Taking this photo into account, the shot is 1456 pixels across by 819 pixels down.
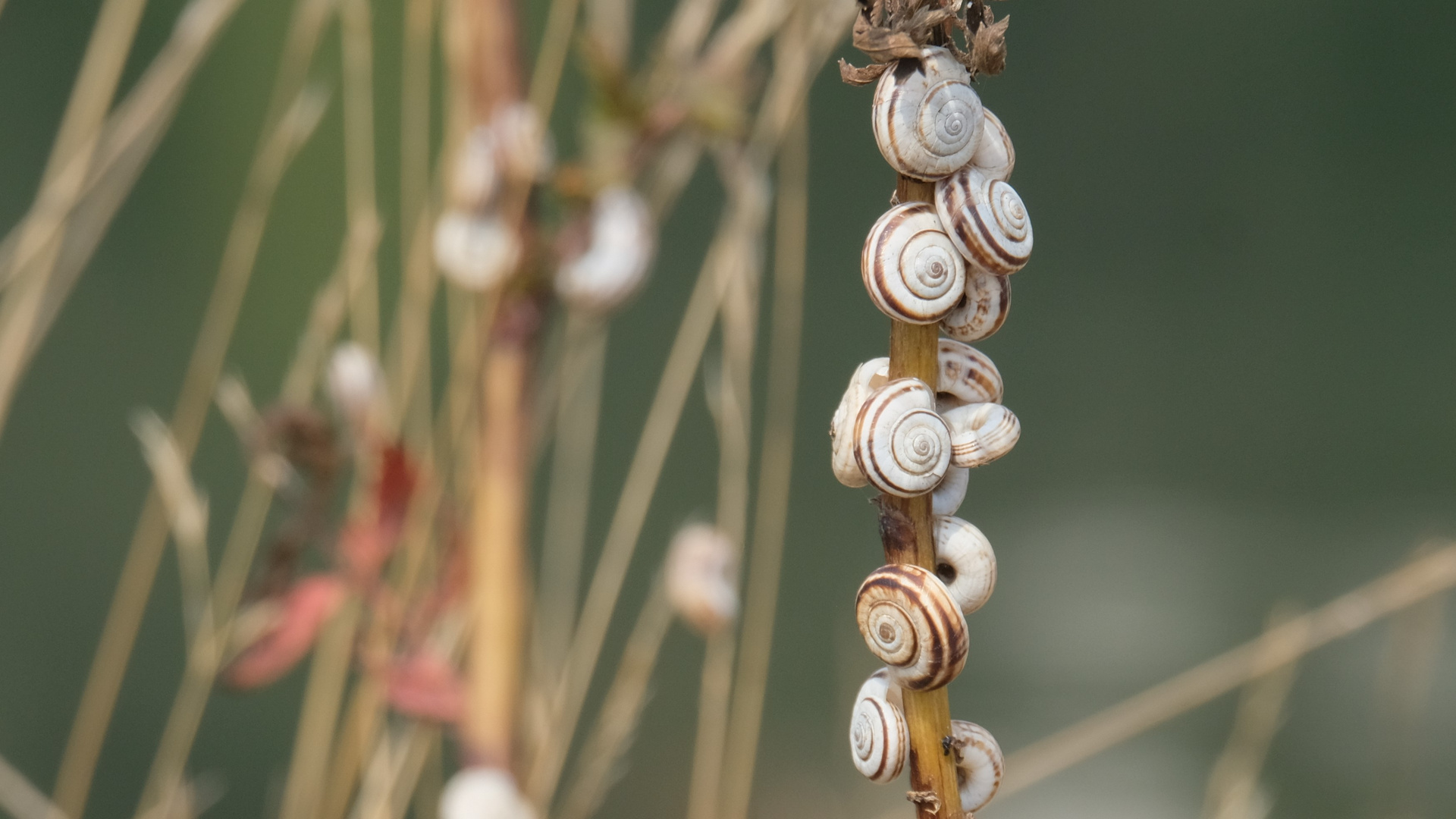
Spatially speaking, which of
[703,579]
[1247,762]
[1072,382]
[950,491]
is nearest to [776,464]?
[703,579]

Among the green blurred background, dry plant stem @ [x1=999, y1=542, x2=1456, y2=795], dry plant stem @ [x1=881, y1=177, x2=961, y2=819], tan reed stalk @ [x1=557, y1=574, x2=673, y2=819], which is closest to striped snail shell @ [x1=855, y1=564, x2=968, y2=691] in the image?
dry plant stem @ [x1=881, y1=177, x2=961, y2=819]

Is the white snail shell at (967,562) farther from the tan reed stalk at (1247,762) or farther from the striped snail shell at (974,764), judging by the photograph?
the tan reed stalk at (1247,762)

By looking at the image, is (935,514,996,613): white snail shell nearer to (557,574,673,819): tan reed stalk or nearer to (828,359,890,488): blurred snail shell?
(828,359,890,488): blurred snail shell

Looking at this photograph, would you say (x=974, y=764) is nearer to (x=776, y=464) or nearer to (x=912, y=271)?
(x=912, y=271)

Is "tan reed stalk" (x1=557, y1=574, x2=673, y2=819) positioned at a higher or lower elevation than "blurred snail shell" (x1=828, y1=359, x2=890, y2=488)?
higher

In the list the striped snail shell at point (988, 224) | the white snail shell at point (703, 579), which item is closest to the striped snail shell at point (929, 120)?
the striped snail shell at point (988, 224)

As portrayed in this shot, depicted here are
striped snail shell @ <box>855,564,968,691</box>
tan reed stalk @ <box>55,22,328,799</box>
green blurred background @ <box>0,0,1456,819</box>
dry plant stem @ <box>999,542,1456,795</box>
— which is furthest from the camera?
green blurred background @ <box>0,0,1456,819</box>
